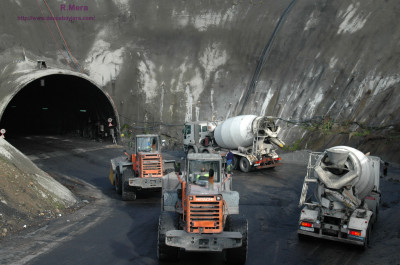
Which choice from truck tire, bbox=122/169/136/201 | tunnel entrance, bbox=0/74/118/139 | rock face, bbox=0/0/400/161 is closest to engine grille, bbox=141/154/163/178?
truck tire, bbox=122/169/136/201

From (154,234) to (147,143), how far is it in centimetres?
663

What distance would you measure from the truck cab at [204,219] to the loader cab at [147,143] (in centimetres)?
739

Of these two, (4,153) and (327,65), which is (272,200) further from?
(327,65)

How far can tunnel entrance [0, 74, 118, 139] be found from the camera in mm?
39312

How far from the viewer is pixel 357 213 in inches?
462

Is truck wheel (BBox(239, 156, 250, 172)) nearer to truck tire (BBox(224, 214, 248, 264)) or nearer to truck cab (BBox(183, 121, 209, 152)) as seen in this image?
truck cab (BBox(183, 121, 209, 152))

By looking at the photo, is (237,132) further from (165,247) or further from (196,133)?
(165,247)

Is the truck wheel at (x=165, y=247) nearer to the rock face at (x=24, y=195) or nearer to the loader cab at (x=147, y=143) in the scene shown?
the rock face at (x=24, y=195)

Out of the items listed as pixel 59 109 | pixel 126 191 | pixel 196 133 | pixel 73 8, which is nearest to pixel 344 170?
pixel 126 191

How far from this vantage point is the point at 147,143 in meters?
18.6

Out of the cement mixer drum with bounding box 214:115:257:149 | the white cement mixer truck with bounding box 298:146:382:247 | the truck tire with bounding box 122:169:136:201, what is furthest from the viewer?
the cement mixer drum with bounding box 214:115:257:149

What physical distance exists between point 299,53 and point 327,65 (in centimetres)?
358

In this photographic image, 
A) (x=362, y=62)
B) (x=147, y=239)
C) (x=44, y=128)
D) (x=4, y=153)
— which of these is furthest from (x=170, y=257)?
(x=44, y=128)

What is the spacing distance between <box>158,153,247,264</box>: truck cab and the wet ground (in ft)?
2.80
